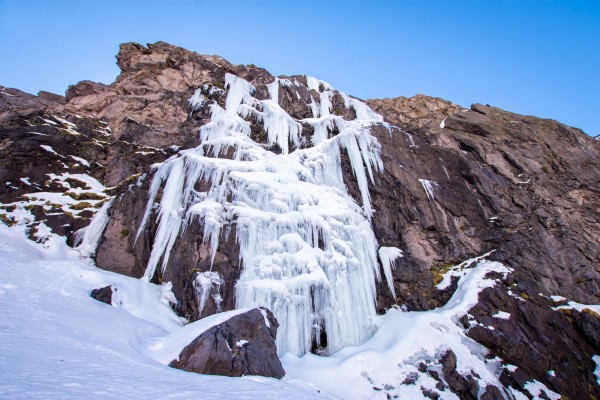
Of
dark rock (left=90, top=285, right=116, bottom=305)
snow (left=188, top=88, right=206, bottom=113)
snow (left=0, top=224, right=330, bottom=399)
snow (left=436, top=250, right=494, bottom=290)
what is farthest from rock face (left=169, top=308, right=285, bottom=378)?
snow (left=188, top=88, right=206, bottom=113)

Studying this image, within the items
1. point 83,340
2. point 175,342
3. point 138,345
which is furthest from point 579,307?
point 83,340

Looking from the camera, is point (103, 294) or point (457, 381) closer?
point (457, 381)

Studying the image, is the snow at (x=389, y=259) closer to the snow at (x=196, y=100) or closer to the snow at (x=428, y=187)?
the snow at (x=428, y=187)

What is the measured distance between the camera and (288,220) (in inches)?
531

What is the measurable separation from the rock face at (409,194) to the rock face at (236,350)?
0.38 ft

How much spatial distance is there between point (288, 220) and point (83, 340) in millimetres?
8148

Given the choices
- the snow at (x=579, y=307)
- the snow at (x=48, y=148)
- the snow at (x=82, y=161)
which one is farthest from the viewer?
the snow at (x=82, y=161)

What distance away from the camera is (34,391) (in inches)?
137

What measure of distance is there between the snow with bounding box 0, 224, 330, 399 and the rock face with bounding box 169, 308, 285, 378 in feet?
1.70

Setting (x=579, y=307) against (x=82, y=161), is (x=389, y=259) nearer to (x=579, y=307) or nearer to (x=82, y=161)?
(x=579, y=307)

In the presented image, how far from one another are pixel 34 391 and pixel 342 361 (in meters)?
8.84

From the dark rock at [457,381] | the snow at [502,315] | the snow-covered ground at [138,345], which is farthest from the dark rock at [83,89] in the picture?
the snow at [502,315]

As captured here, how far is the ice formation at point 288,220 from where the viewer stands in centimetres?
1196

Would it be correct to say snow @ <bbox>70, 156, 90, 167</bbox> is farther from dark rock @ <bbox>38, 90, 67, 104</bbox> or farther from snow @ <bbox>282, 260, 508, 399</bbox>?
snow @ <bbox>282, 260, 508, 399</bbox>
